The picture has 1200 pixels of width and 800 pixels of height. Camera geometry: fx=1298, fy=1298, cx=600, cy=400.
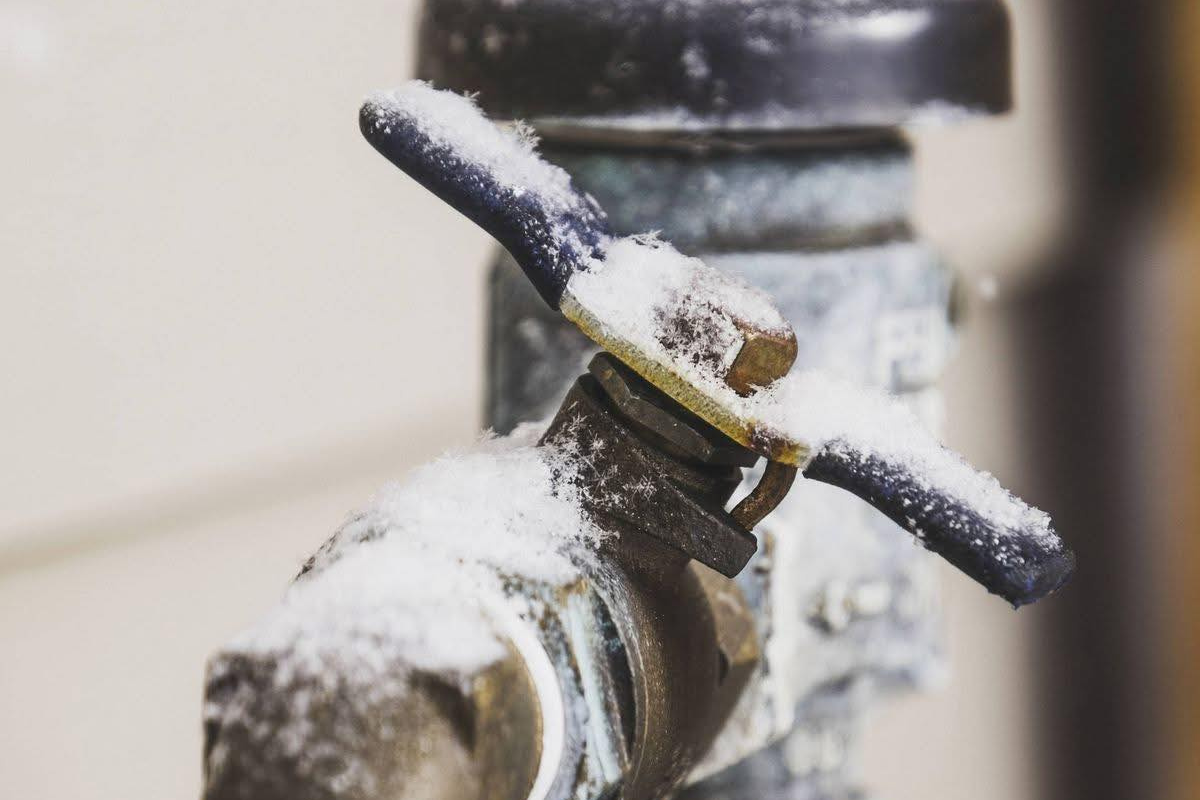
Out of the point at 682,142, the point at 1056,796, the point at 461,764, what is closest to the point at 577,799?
the point at 461,764

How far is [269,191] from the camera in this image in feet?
2.53

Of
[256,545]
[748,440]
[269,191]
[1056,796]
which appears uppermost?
[748,440]

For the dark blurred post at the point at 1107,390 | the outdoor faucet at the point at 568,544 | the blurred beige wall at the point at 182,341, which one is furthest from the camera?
the dark blurred post at the point at 1107,390

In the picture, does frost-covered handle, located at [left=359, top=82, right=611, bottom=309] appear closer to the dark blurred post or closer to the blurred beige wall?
the blurred beige wall

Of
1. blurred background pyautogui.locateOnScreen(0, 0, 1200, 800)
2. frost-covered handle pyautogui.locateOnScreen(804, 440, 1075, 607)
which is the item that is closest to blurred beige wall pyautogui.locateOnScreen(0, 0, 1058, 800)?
blurred background pyautogui.locateOnScreen(0, 0, 1200, 800)

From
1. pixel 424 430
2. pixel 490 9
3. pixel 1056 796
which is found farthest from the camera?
pixel 1056 796

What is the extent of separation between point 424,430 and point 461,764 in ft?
2.18

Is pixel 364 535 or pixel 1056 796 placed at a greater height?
pixel 364 535

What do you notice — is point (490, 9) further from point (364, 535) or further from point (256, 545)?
point (256, 545)

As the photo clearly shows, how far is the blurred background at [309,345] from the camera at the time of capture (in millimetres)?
669

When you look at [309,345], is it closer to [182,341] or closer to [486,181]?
[182,341]

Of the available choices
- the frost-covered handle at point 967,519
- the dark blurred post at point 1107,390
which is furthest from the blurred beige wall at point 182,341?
the dark blurred post at point 1107,390

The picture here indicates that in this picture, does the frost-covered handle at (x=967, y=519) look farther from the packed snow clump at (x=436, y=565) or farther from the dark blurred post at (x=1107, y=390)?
the dark blurred post at (x=1107, y=390)

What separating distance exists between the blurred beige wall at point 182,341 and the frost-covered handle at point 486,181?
0.38m
